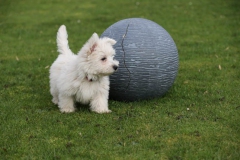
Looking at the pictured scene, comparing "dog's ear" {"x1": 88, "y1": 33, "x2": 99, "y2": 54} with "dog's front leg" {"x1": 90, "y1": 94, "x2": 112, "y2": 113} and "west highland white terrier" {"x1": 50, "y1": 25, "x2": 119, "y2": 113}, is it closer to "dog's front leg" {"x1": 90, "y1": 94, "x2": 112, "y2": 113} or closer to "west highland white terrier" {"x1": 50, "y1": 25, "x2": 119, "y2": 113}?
"west highland white terrier" {"x1": 50, "y1": 25, "x2": 119, "y2": 113}

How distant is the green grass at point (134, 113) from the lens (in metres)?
6.30

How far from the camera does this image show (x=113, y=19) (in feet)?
64.2

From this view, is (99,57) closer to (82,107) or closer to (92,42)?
(92,42)

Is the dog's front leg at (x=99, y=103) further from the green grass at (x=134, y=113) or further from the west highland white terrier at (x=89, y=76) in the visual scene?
the green grass at (x=134, y=113)

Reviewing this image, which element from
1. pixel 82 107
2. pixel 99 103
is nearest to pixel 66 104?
pixel 82 107

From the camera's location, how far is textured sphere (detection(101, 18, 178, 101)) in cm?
822

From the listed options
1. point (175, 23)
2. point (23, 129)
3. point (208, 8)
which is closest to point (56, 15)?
point (175, 23)

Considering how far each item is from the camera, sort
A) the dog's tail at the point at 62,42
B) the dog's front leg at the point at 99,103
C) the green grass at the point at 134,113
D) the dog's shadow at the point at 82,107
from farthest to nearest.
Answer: the dog's tail at the point at 62,42, the dog's shadow at the point at 82,107, the dog's front leg at the point at 99,103, the green grass at the point at 134,113

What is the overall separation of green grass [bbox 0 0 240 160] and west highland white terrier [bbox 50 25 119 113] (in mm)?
284

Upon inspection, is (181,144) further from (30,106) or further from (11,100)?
(11,100)

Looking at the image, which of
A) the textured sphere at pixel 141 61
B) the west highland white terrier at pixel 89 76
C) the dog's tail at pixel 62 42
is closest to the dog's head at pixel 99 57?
the west highland white terrier at pixel 89 76

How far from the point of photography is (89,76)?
7645 mm

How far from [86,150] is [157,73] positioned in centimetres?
263

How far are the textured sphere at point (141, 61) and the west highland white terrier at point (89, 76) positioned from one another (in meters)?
0.52
